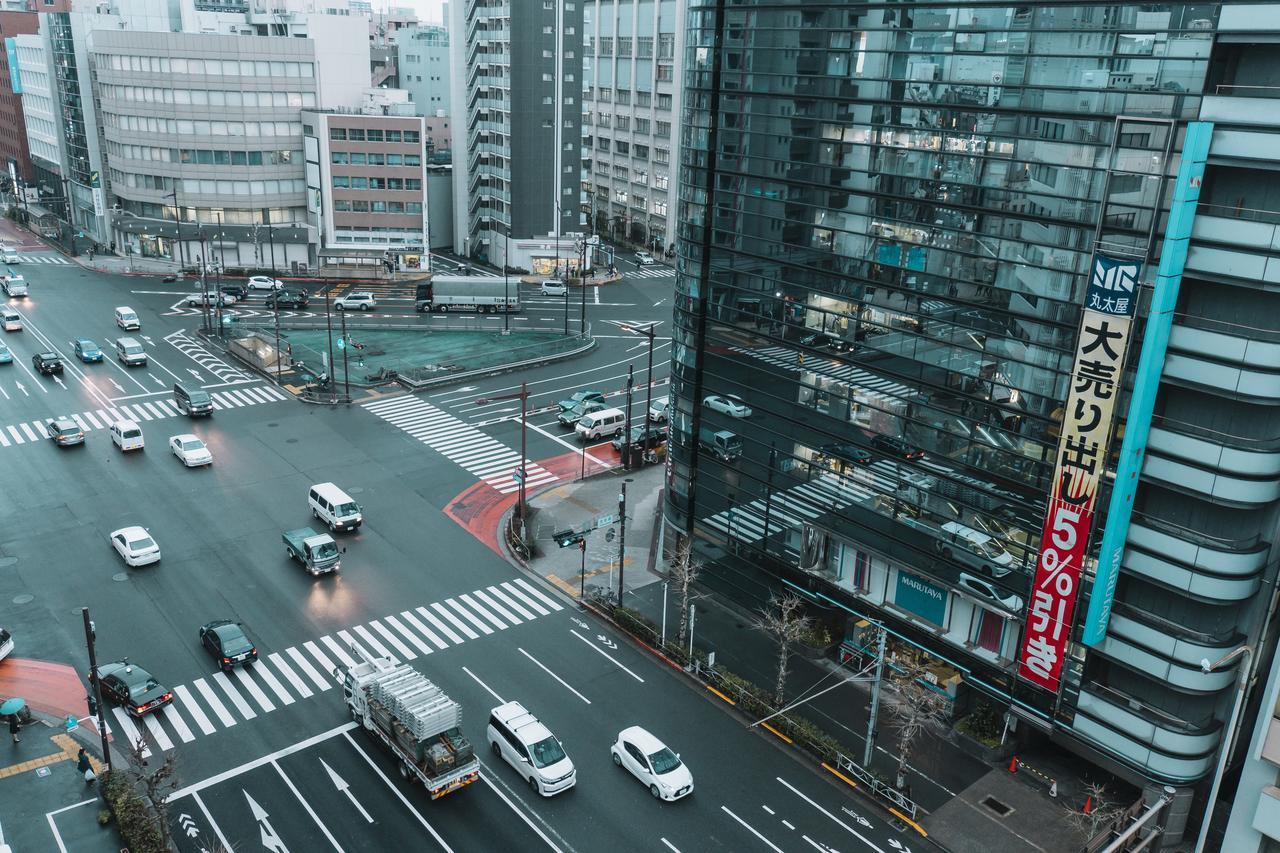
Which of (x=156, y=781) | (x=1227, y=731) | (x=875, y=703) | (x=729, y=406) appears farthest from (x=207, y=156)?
(x=1227, y=731)

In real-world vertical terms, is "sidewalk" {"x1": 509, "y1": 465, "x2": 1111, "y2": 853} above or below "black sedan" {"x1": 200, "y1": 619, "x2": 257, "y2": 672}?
below

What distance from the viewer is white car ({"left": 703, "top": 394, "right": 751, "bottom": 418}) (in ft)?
161

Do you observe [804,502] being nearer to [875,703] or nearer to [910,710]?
[875,703]

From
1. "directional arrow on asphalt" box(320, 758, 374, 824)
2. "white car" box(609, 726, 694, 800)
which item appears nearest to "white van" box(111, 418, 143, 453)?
"directional arrow on asphalt" box(320, 758, 374, 824)

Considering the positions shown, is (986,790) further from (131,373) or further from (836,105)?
(131,373)

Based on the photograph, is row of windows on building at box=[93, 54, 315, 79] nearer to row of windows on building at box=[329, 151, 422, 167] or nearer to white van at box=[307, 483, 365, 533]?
row of windows on building at box=[329, 151, 422, 167]

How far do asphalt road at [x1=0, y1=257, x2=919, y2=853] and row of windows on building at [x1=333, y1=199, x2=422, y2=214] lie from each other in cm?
4411

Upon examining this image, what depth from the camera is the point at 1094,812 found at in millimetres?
35844

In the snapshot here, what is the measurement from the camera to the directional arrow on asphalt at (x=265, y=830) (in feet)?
118

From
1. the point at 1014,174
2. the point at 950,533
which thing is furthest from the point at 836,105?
the point at 950,533

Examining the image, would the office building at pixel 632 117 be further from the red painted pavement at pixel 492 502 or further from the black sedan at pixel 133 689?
the black sedan at pixel 133 689

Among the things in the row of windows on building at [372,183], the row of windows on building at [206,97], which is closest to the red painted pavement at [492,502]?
the row of windows on building at [372,183]

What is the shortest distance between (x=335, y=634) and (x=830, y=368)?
27.6 metres

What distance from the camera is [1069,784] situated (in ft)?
132
